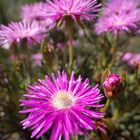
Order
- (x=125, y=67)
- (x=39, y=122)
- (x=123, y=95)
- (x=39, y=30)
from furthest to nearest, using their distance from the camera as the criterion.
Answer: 1. (x=125, y=67)
2. (x=123, y=95)
3. (x=39, y=30)
4. (x=39, y=122)

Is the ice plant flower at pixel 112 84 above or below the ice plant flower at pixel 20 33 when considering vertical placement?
below

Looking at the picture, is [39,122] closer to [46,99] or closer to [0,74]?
[46,99]

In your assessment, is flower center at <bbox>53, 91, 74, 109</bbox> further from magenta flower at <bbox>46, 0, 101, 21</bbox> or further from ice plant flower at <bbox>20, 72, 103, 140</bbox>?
magenta flower at <bbox>46, 0, 101, 21</bbox>

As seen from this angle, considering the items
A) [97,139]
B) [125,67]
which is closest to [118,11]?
[125,67]

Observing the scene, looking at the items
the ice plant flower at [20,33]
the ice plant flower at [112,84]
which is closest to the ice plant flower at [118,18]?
the ice plant flower at [20,33]

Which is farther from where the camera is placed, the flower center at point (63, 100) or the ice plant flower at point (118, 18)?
the ice plant flower at point (118, 18)

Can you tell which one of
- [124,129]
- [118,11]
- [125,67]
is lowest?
[124,129]

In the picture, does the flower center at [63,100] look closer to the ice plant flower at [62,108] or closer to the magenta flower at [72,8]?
the ice plant flower at [62,108]
